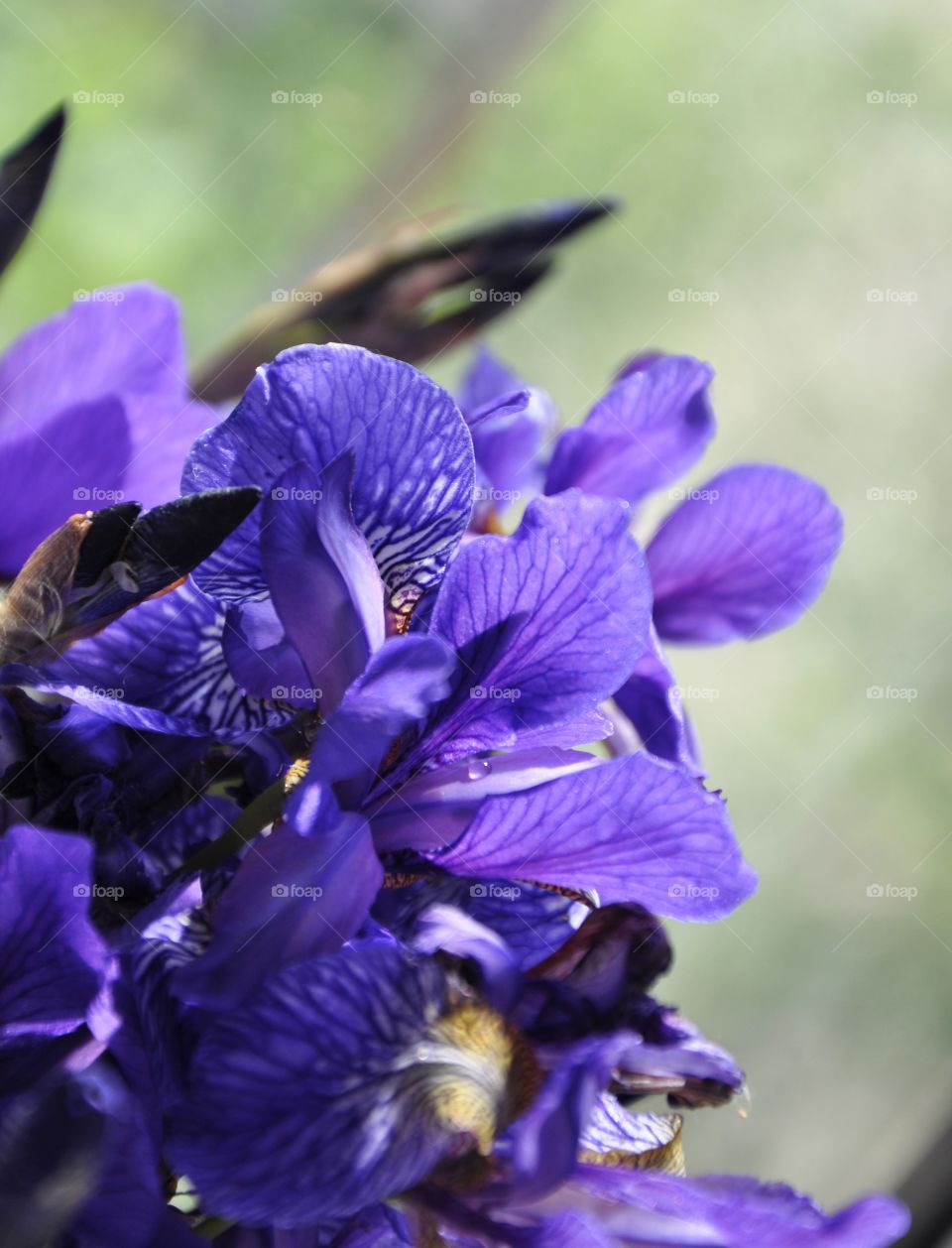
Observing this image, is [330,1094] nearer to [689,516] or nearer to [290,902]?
[290,902]

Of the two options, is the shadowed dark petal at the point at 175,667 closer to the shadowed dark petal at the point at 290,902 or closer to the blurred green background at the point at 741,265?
the shadowed dark petal at the point at 290,902

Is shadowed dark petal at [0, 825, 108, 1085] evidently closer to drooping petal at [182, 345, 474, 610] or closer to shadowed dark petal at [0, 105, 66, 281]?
drooping petal at [182, 345, 474, 610]

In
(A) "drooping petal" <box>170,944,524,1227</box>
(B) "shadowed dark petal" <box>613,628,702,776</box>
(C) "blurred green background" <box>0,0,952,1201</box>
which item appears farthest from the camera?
(C) "blurred green background" <box>0,0,952,1201</box>

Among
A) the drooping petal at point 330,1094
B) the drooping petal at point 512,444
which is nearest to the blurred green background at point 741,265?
the drooping petal at point 512,444

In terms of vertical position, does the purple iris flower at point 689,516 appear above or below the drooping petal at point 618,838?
above

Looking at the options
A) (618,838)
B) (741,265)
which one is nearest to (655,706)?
(618,838)

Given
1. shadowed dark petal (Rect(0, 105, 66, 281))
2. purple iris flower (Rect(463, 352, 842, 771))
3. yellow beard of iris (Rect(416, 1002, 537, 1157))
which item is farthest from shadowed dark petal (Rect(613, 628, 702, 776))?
shadowed dark petal (Rect(0, 105, 66, 281))
